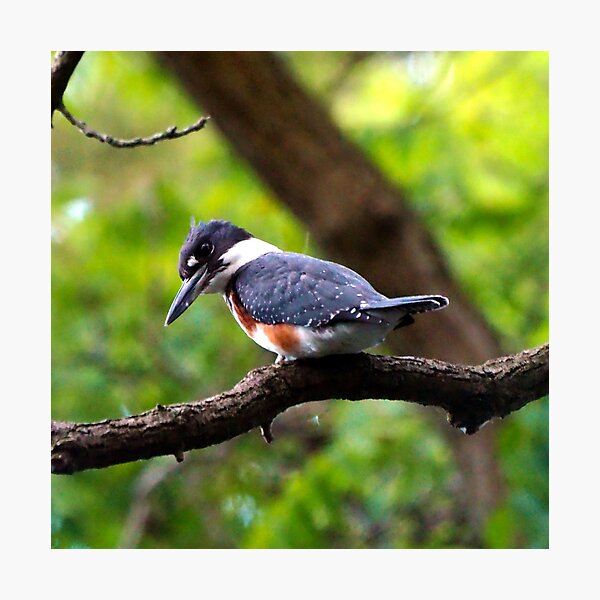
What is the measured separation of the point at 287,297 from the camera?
2.00m

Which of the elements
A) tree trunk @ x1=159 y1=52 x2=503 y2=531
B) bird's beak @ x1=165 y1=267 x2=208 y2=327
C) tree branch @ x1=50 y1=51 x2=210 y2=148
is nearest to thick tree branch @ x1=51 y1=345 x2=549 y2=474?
bird's beak @ x1=165 y1=267 x2=208 y2=327

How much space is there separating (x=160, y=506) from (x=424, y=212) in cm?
143

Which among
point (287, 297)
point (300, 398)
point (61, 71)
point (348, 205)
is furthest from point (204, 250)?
point (348, 205)

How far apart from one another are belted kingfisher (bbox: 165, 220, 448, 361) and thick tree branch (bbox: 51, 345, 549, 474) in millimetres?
76

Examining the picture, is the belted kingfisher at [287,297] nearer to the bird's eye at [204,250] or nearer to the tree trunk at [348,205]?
the bird's eye at [204,250]

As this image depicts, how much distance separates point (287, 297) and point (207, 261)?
25cm

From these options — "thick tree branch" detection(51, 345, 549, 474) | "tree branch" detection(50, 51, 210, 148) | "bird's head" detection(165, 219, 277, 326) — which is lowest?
"thick tree branch" detection(51, 345, 549, 474)

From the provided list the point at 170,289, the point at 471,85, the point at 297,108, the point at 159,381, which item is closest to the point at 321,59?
the point at 297,108

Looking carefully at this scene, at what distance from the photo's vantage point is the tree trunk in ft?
10.4

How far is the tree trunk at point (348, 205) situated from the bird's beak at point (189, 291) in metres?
1.03

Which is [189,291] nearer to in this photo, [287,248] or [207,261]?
[207,261]

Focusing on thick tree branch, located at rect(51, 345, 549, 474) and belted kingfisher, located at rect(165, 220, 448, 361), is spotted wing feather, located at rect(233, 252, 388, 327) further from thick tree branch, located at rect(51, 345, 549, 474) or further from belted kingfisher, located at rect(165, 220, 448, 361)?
thick tree branch, located at rect(51, 345, 549, 474)

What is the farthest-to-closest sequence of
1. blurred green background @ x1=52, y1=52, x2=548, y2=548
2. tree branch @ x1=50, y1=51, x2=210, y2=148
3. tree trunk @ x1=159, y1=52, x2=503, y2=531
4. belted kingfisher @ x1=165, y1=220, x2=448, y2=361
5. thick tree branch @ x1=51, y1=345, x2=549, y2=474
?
tree trunk @ x1=159, y1=52, x2=503, y2=531 < blurred green background @ x1=52, y1=52, x2=548, y2=548 < tree branch @ x1=50, y1=51, x2=210, y2=148 < belted kingfisher @ x1=165, y1=220, x2=448, y2=361 < thick tree branch @ x1=51, y1=345, x2=549, y2=474
